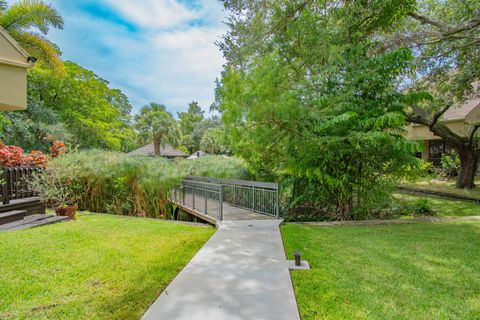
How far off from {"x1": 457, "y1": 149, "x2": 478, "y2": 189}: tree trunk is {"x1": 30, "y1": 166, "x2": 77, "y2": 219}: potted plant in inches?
695

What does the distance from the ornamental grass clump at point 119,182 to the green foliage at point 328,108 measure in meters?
2.89

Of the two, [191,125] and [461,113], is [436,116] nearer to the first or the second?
[461,113]

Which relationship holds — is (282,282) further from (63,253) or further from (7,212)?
(7,212)

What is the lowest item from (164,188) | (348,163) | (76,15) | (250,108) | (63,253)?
(63,253)

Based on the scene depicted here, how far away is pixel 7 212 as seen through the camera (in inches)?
257

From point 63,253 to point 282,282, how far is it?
142 inches

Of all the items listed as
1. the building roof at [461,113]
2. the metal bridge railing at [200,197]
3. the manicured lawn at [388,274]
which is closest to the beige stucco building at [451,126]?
the building roof at [461,113]

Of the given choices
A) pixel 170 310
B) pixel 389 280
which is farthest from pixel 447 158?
pixel 170 310

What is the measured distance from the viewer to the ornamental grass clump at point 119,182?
8672mm

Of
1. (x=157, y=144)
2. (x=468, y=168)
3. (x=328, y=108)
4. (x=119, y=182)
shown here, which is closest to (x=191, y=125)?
(x=157, y=144)

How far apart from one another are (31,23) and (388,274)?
16055 mm

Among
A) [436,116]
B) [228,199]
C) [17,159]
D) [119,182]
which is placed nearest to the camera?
[17,159]

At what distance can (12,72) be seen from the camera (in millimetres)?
1604

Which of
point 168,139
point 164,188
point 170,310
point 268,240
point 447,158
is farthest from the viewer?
point 168,139
